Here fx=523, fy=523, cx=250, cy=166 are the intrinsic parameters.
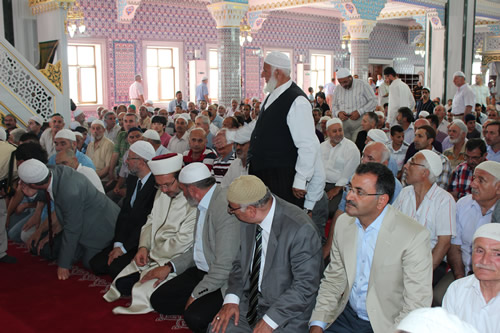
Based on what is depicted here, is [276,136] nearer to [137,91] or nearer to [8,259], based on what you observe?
[8,259]

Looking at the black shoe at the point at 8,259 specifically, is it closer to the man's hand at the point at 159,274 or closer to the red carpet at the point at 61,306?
the red carpet at the point at 61,306

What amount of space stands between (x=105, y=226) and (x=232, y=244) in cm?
151

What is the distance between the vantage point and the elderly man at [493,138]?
4.30 metres

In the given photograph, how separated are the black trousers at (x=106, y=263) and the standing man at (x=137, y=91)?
9.17 metres

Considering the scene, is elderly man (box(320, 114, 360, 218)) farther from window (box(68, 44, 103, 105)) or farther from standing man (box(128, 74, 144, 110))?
window (box(68, 44, 103, 105))

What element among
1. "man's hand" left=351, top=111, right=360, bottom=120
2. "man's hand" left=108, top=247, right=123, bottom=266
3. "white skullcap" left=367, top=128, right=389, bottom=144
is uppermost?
"man's hand" left=351, top=111, right=360, bottom=120

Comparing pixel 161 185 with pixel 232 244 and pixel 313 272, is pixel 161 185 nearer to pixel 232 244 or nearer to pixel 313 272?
pixel 232 244

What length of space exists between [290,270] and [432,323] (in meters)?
1.37

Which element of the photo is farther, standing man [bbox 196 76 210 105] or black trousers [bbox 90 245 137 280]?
standing man [bbox 196 76 210 105]

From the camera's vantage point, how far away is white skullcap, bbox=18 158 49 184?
11.3 feet

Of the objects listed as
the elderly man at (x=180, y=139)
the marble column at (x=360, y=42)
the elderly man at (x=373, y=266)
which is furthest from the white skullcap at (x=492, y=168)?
the marble column at (x=360, y=42)

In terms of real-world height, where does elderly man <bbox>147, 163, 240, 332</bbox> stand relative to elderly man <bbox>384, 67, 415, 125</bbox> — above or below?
below

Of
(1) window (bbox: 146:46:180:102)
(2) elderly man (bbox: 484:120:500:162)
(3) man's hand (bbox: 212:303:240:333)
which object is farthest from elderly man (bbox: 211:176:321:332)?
(1) window (bbox: 146:46:180:102)

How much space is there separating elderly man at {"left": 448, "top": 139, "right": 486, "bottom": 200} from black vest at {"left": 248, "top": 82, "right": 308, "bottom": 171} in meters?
1.37
